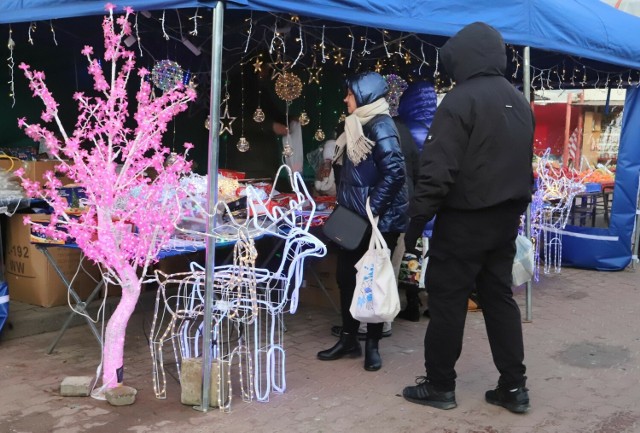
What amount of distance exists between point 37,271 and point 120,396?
2036mm

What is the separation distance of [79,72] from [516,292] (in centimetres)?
483

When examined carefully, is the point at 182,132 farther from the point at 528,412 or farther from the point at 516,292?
the point at 528,412

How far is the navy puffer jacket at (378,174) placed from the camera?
426 centimetres

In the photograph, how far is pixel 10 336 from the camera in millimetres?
4977

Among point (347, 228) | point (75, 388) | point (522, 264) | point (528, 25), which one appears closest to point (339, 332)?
point (347, 228)

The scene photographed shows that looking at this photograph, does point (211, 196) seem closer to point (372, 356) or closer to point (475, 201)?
point (475, 201)

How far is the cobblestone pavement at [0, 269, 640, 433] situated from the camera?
144 inches

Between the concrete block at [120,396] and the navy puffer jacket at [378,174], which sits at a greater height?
the navy puffer jacket at [378,174]

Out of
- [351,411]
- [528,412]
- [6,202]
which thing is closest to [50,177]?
[6,202]

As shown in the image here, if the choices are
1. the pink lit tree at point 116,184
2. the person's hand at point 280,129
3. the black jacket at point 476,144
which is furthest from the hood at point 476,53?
the person's hand at point 280,129

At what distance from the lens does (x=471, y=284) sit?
3.68 metres

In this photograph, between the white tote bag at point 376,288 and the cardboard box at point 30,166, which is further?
the cardboard box at point 30,166

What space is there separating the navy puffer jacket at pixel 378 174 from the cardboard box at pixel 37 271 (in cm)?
226

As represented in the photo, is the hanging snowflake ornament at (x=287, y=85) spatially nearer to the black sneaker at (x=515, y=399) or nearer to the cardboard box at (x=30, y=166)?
the cardboard box at (x=30, y=166)
